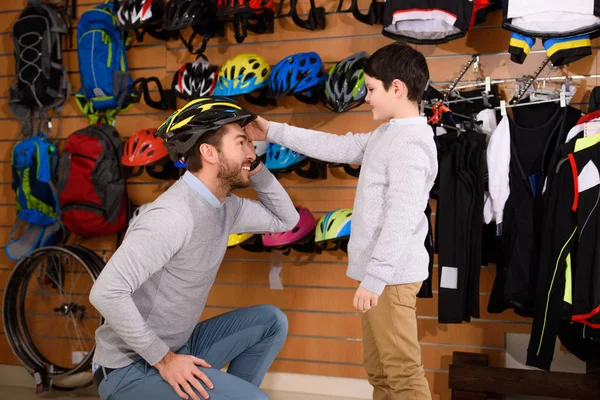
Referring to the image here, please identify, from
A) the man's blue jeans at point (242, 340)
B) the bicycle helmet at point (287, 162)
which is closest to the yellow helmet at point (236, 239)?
the bicycle helmet at point (287, 162)

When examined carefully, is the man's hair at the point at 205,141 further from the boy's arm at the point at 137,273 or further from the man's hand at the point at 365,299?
the man's hand at the point at 365,299

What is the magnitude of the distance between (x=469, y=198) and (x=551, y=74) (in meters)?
0.94

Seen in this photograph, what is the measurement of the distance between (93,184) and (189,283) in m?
2.08

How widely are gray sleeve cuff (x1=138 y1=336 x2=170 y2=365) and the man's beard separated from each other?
62cm

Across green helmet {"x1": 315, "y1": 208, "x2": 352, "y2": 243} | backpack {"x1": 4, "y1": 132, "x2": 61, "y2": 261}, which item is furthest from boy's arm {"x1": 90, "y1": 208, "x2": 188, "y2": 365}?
backpack {"x1": 4, "y1": 132, "x2": 61, "y2": 261}

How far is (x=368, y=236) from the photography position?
2664mm

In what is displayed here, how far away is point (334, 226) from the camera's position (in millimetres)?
3566

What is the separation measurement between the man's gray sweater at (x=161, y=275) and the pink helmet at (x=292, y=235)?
107cm

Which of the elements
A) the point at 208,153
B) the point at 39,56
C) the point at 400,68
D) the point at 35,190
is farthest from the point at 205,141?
the point at 39,56

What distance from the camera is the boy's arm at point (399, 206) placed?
2.46 meters

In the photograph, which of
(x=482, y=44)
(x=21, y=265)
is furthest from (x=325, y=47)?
(x=21, y=265)

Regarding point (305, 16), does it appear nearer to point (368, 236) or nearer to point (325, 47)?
point (325, 47)

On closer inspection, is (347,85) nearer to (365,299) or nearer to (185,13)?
(185,13)

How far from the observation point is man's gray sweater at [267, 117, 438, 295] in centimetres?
248
